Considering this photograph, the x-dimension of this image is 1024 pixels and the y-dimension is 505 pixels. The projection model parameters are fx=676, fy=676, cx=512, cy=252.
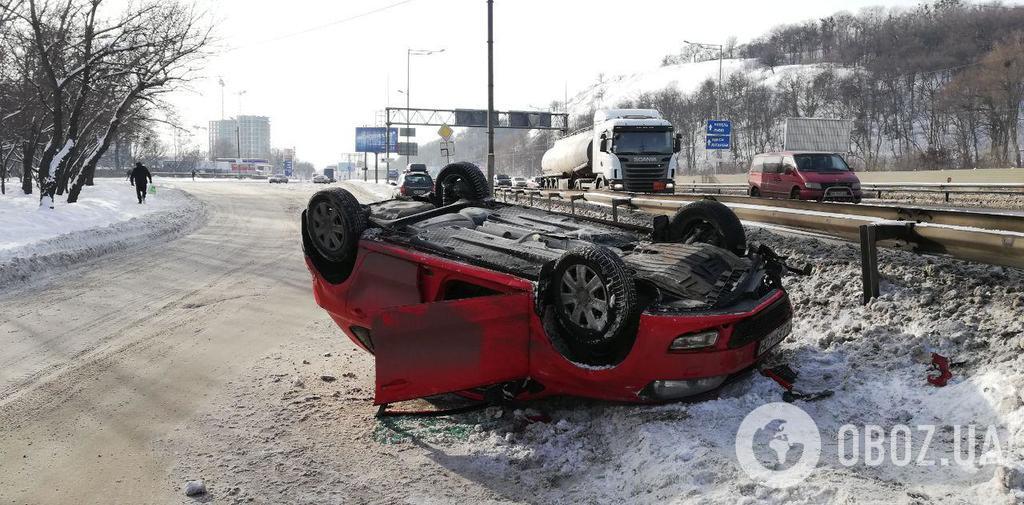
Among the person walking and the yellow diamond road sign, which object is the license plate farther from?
the person walking

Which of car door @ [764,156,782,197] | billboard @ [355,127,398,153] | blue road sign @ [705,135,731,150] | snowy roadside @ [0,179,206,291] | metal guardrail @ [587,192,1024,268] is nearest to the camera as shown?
metal guardrail @ [587,192,1024,268]

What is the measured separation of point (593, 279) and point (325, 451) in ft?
6.41

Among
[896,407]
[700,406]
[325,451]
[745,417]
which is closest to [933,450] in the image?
[896,407]

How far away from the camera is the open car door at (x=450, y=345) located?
4195mm

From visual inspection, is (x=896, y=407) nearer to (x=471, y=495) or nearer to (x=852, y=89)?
(x=471, y=495)

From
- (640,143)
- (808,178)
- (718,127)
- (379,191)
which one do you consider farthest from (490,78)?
(718,127)

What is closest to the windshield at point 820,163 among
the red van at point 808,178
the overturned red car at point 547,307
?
the red van at point 808,178

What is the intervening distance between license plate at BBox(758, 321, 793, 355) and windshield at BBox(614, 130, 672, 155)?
59.8 ft

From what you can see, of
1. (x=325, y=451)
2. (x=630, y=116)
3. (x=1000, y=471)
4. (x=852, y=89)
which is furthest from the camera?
(x=852, y=89)

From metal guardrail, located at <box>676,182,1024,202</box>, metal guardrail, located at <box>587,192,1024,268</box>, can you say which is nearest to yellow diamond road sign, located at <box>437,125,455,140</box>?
metal guardrail, located at <box>676,182,1024,202</box>

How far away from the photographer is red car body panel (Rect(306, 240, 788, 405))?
385 centimetres

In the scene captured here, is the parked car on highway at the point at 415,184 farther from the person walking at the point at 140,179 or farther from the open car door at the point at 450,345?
the open car door at the point at 450,345

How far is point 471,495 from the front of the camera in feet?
11.8

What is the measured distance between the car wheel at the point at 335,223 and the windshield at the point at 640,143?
17647 mm
